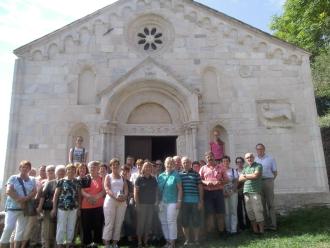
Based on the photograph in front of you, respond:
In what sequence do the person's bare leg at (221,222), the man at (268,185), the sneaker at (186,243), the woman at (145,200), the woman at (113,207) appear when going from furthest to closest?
the man at (268,185), the person's bare leg at (221,222), the woman at (145,200), the sneaker at (186,243), the woman at (113,207)

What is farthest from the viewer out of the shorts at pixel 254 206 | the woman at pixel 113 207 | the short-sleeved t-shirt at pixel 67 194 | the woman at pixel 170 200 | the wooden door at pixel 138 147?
the wooden door at pixel 138 147

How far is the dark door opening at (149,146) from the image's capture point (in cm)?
1269

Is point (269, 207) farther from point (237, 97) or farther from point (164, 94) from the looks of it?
point (164, 94)

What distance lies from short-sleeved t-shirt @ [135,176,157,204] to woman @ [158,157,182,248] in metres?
0.17

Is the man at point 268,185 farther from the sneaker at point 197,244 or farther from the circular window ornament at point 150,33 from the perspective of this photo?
the circular window ornament at point 150,33

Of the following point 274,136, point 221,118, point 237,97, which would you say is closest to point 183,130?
point 221,118

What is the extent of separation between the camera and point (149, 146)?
41.7ft

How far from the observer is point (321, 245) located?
688 cm

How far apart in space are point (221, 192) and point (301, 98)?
21.2ft

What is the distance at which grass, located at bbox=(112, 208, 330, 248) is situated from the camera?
7103 millimetres

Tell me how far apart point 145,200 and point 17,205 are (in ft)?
9.01

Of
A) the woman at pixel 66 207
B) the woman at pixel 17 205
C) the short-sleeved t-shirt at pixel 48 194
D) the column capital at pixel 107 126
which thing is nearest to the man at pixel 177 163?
the woman at pixel 66 207

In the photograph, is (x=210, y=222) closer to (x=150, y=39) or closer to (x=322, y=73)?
(x=150, y=39)

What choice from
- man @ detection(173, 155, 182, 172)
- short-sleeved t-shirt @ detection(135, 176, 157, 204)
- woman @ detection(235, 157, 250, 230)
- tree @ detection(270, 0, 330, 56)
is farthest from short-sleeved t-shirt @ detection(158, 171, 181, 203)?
tree @ detection(270, 0, 330, 56)
